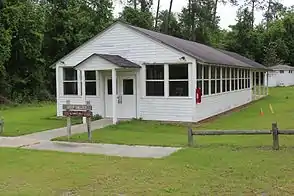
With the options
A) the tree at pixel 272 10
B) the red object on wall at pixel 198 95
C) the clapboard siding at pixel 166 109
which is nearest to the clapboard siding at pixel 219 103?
the red object on wall at pixel 198 95

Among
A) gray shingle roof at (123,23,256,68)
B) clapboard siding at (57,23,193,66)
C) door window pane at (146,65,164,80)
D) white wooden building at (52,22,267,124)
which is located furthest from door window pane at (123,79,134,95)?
gray shingle roof at (123,23,256,68)

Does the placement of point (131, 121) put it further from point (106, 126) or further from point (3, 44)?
point (3, 44)

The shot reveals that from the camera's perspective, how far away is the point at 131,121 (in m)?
18.6

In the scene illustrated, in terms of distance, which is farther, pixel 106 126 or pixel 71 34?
pixel 71 34

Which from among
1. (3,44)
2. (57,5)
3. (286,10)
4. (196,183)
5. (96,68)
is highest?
(286,10)

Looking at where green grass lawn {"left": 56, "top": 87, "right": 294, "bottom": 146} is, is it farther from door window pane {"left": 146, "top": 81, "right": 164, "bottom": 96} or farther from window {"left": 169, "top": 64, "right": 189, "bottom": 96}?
window {"left": 169, "top": 64, "right": 189, "bottom": 96}

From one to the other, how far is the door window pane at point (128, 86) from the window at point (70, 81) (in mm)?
2768

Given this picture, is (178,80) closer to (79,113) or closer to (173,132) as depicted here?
(173,132)

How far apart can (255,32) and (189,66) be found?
1855 inches

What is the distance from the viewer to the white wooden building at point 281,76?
55513 mm

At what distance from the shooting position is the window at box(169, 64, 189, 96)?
1809 centimetres

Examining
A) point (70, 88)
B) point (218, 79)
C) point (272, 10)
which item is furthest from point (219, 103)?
point (272, 10)

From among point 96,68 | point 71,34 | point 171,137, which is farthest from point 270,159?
point 71,34

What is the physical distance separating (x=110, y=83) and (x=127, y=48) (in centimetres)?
190
